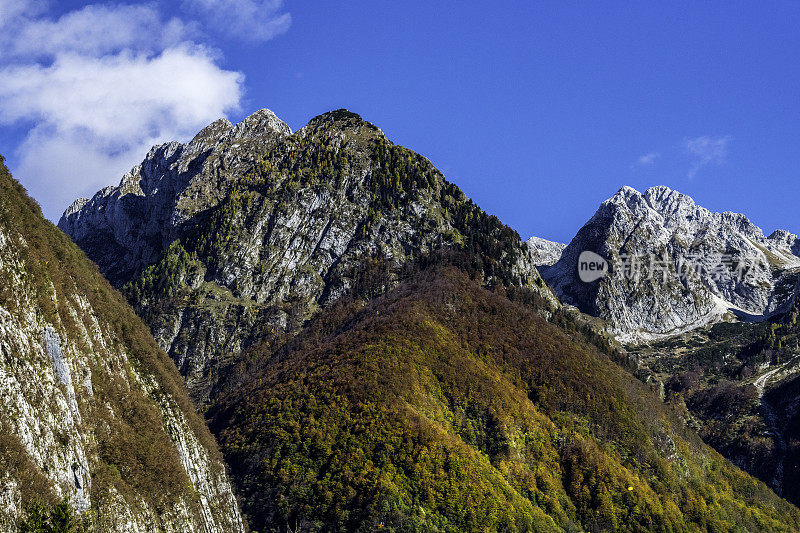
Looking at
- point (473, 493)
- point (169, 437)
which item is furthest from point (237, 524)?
point (473, 493)

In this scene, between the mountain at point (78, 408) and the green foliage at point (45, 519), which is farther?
the mountain at point (78, 408)

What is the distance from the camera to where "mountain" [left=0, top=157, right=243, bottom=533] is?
241 ft

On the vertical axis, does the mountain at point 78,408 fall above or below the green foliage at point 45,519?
above

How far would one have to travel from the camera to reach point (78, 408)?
9069 cm

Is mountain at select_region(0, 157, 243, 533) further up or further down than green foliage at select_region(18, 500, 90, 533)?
further up

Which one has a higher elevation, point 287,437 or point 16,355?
point 287,437

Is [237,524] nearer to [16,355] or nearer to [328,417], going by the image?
[328,417]

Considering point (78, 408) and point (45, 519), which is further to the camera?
point (78, 408)

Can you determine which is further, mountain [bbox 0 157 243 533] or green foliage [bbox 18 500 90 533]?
mountain [bbox 0 157 243 533]

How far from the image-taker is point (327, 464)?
16662 centimetres

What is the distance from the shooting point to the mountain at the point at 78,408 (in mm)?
73562

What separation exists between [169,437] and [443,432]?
8105cm

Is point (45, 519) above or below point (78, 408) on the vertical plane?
below

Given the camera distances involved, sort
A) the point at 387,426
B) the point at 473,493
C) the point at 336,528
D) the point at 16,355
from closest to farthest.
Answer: the point at 16,355
the point at 336,528
the point at 473,493
the point at 387,426
